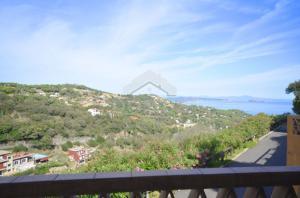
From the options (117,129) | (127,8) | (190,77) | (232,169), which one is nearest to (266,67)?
(190,77)

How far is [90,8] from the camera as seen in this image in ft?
44.7

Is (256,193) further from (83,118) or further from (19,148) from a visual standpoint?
(83,118)

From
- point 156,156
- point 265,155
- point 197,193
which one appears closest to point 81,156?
point 156,156

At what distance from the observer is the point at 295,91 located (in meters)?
16.7

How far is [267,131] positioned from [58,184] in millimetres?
16673

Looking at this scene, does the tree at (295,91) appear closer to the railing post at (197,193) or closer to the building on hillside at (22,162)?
the building on hillside at (22,162)

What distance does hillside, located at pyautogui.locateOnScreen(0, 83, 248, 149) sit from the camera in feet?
51.2

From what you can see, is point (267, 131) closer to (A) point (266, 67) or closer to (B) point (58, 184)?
(A) point (266, 67)

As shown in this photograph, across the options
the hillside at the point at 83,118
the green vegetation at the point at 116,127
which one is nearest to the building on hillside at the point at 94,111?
the hillside at the point at 83,118
